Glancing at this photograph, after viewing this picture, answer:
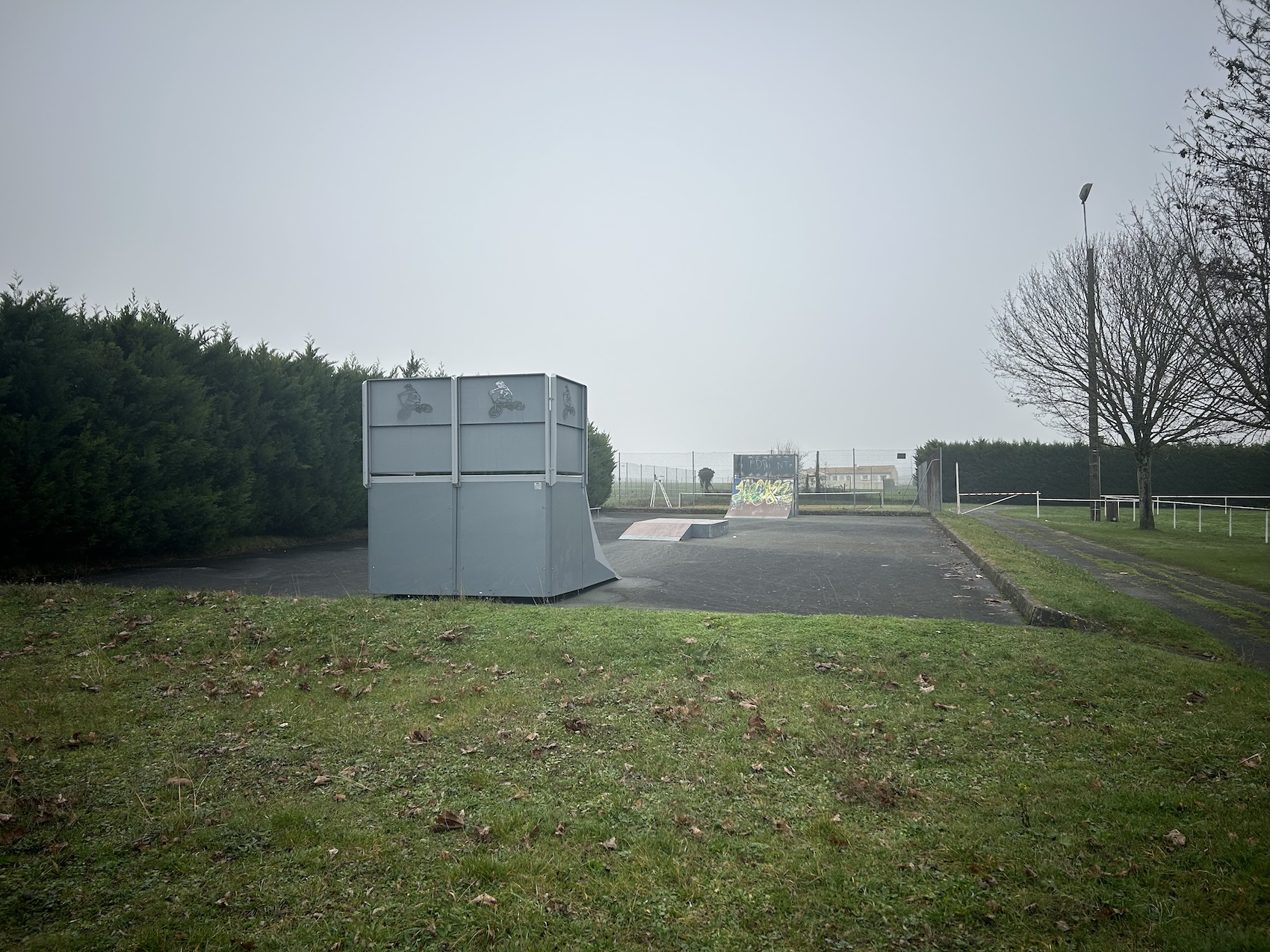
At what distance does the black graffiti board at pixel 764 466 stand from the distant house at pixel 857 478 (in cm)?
536

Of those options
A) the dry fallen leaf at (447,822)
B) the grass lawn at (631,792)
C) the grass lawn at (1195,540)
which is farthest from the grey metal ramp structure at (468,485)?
the grass lawn at (1195,540)

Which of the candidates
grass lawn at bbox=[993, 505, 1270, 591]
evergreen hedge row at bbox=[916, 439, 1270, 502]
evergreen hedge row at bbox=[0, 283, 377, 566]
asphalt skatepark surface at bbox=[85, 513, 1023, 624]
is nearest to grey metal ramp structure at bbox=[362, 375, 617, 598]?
asphalt skatepark surface at bbox=[85, 513, 1023, 624]

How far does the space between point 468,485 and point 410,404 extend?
4.00 feet

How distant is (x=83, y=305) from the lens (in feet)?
40.2

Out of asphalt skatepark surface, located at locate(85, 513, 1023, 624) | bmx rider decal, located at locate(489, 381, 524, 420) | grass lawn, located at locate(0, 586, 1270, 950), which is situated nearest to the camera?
grass lawn, located at locate(0, 586, 1270, 950)

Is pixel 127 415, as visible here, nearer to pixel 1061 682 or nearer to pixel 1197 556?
pixel 1061 682

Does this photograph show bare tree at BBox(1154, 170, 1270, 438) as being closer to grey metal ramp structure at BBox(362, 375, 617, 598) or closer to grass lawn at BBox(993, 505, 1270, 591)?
grass lawn at BBox(993, 505, 1270, 591)

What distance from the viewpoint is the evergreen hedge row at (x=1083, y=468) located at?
103ft

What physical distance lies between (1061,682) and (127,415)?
13278mm

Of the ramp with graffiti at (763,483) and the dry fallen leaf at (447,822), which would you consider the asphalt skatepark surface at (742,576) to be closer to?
the dry fallen leaf at (447,822)

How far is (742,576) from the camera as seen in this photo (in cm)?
1114

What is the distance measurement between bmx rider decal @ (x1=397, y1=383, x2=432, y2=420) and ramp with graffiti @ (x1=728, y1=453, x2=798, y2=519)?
2056cm

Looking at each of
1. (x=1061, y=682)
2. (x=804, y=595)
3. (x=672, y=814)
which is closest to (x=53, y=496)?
(x=804, y=595)

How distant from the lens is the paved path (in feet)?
23.1
